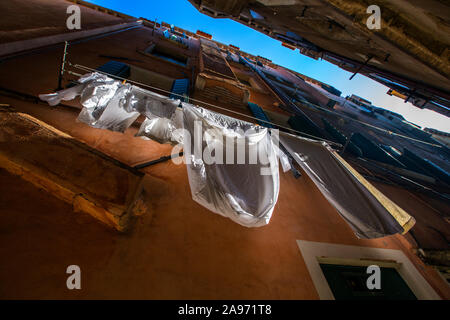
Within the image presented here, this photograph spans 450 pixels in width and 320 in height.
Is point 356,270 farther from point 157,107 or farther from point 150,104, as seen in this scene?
point 150,104

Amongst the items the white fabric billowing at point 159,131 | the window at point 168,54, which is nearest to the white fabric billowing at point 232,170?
the white fabric billowing at point 159,131

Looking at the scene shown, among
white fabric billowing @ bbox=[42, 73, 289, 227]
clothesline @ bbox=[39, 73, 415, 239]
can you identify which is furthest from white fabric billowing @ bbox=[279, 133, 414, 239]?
white fabric billowing @ bbox=[42, 73, 289, 227]

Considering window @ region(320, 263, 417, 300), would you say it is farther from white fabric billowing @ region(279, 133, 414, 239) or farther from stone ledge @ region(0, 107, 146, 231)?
stone ledge @ region(0, 107, 146, 231)

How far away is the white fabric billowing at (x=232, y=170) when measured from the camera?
10.0ft

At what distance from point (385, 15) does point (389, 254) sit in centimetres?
634

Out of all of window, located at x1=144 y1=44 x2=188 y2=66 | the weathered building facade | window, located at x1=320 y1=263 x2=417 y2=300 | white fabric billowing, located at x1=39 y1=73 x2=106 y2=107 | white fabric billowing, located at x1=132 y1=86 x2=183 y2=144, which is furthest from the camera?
window, located at x1=144 y1=44 x2=188 y2=66

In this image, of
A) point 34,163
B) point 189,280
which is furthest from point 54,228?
point 189,280

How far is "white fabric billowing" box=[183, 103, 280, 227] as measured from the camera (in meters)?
3.05

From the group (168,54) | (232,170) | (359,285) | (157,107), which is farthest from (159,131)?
(168,54)

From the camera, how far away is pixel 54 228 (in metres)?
3.07

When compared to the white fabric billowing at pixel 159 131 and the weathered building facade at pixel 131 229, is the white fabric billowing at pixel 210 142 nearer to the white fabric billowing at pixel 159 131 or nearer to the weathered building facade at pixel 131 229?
the white fabric billowing at pixel 159 131

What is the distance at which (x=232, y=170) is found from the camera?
339 cm

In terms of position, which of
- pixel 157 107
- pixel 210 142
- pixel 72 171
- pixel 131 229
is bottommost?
pixel 131 229

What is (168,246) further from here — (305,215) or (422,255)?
(422,255)
